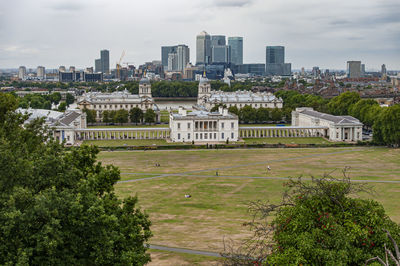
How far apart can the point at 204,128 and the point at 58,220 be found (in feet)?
281

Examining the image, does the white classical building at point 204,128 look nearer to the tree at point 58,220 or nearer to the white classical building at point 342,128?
the white classical building at point 342,128

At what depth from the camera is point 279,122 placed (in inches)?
5404

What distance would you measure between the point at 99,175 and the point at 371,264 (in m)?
16.4

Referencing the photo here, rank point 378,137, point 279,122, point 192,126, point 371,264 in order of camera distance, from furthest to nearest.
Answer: point 279,122, point 192,126, point 378,137, point 371,264

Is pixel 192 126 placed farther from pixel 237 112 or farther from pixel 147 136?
pixel 237 112

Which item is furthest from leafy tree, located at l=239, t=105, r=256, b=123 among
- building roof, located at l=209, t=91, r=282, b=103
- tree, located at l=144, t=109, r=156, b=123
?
tree, located at l=144, t=109, r=156, b=123

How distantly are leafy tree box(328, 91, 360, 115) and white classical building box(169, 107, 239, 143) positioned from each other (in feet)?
119

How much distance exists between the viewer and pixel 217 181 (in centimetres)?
5944

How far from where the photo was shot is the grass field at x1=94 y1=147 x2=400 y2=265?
3969 centimetres

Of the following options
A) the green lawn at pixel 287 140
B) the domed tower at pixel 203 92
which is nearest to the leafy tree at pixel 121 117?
the green lawn at pixel 287 140

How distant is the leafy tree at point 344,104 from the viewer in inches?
5054

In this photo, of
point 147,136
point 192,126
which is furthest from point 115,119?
point 192,126

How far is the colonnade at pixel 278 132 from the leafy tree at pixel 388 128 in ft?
58.0

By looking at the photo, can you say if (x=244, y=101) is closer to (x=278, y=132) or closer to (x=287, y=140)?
(x=278, y=132)
